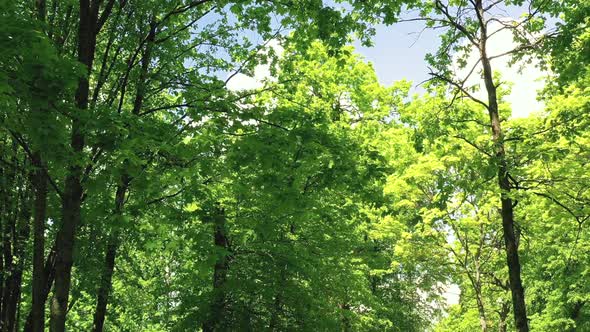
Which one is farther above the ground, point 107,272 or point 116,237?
point 116,237

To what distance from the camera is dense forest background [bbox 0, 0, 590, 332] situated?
6520 mm

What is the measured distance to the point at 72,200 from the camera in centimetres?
693

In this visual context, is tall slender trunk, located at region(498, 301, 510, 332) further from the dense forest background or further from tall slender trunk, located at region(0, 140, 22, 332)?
tall slender trunk, located at region(0, 140, 22, 332)

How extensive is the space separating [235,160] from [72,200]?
7.92ft

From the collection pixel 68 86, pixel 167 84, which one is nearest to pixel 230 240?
pixel 167 84

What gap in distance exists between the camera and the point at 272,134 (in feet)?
25.9

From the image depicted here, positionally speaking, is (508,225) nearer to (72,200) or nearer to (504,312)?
(72,200)

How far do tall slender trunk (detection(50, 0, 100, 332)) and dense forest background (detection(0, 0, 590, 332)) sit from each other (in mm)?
27

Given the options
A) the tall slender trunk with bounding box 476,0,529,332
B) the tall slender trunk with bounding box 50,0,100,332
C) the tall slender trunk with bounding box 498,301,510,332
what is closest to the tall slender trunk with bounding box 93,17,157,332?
the tall slender trunk with bounding box 50,0,100,332

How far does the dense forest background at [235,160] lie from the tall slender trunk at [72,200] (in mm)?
27

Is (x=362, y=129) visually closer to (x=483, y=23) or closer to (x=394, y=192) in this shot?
(x=394, y=192)

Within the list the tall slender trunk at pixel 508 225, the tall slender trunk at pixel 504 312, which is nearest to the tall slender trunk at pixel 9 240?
the tall slender trunk at pixel 508 225

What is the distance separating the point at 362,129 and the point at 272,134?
10.9 m

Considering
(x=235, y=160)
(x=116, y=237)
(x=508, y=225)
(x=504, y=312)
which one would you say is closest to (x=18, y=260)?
(x=116, y=237)
